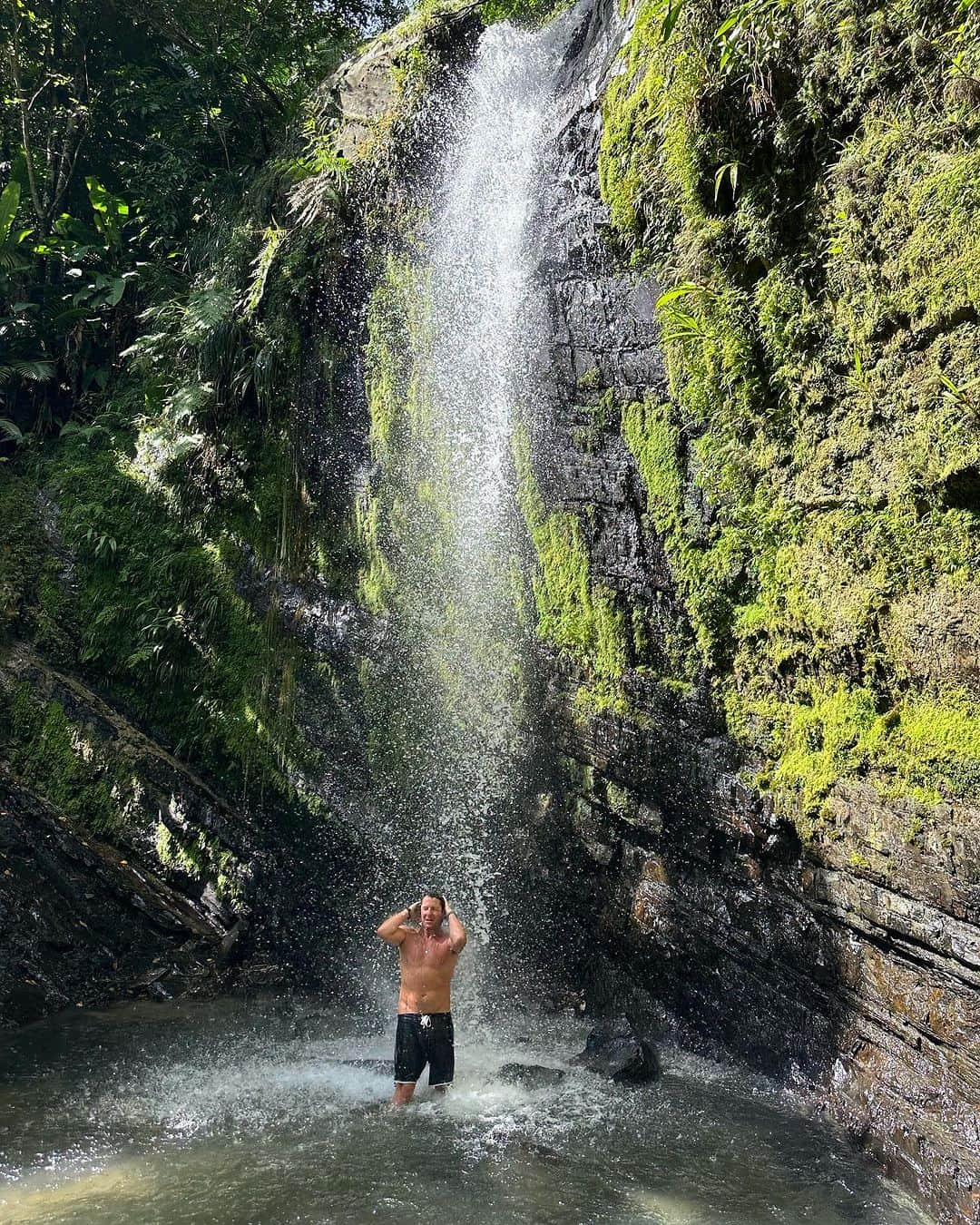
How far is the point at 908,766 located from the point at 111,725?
649cm

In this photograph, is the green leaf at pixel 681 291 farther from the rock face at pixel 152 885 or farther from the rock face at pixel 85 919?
the rock face at pixel 85 919

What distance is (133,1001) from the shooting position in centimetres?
698

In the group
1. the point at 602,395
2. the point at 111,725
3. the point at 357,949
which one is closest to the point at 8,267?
the point at 111,725

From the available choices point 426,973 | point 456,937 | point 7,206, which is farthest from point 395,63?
point 426,973

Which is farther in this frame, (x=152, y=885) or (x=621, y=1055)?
(x=152, y=885)

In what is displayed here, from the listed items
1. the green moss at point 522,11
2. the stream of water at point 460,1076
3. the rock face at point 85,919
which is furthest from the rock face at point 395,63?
the rock face at point 85,919

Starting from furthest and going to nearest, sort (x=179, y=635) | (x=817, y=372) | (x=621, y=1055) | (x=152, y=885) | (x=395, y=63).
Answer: (x=395, y=63) → (x=179, y=635) → (x=152, y=885) → (x=621, y=1055) → (x=817, y=372)

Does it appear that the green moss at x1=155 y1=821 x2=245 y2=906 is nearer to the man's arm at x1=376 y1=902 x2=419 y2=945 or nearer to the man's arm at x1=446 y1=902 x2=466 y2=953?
the man's arm at x1=376 y1=902 x2=419 y2=945

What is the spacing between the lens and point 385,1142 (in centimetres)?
479

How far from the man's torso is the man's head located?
7cm

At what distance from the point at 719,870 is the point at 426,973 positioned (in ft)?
6.25

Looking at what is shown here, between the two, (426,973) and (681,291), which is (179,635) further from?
(681,291)

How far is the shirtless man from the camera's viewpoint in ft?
17.6

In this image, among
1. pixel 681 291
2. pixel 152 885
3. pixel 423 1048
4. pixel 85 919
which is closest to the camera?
pixel 681 291
